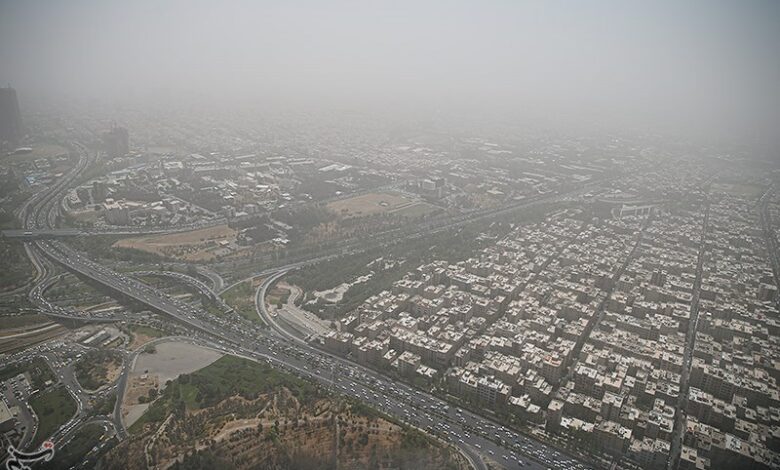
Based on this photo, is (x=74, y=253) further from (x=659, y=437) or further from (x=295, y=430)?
(x=659, y=437)

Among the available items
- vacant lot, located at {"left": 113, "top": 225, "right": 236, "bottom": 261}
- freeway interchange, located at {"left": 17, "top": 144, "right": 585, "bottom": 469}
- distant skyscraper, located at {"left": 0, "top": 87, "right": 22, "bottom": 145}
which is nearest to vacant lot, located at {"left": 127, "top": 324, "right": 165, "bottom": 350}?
freeway interchange, located at {"left": 17, "top": 144, "right": 585, "bottom": 469}

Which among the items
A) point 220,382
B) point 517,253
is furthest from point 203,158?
point 220,382

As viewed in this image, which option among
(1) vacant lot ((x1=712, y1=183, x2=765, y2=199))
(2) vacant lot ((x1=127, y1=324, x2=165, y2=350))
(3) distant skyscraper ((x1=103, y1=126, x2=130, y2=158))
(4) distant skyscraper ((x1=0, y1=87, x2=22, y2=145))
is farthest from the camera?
(4) distant skyscraper ((x1=0, y1=87, x2=22, y2=145))

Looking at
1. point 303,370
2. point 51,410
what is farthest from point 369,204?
point 51,410

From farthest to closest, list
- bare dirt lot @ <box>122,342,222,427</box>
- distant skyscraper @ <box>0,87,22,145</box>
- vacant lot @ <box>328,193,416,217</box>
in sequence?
distant skyscraper @ <box>0,87,22,145</box> → vacant lot @ <box>328,193,416,217</box> → bare dirt lot @ <box>122,342,222,427</box>

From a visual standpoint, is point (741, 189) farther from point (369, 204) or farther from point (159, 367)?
point (159, 367)

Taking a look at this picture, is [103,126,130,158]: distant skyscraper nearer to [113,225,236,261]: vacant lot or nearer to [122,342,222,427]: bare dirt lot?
[113,225,236,261]: vacant lot

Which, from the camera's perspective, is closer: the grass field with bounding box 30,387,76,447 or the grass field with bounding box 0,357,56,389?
the grass field with bounding box 30,387,76,447
